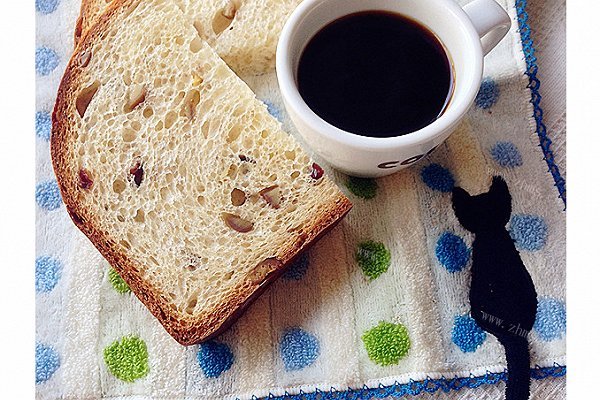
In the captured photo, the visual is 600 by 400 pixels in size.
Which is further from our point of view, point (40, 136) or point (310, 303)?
point (40, 136)

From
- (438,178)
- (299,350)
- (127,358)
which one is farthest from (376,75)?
(127,358)

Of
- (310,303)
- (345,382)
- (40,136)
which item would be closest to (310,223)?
(310,303)

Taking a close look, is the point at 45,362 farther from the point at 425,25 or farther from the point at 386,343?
the point at 425,25

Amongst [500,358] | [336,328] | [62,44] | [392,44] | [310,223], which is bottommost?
[500,358]

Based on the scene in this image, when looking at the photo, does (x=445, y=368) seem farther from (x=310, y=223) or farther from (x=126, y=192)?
(x=126, y=192)

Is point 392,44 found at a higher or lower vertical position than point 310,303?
higher

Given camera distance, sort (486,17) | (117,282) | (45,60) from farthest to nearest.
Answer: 1. (45,60)
2. (117,282)
3. (486,17)
